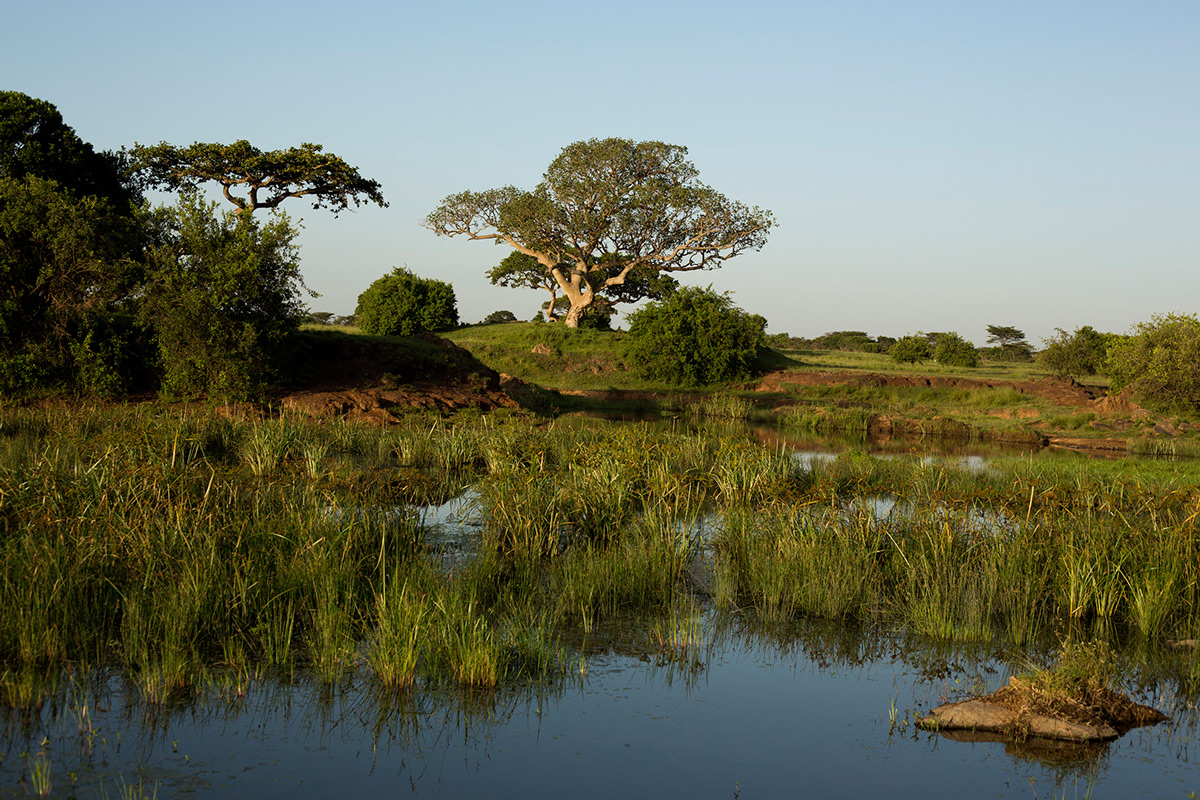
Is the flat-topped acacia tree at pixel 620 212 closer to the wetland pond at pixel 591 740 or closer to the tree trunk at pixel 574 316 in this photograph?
the tree trunk at pixel 574 316

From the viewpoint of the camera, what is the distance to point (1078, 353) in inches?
1812

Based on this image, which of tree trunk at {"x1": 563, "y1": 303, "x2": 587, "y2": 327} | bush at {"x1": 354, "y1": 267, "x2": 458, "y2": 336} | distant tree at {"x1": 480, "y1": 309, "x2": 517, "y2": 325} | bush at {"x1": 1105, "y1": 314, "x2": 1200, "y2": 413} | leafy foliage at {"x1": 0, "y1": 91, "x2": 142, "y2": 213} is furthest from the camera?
distant tree at {"x1": 480, "y1": 309, "x2": 517, "y2": 325}

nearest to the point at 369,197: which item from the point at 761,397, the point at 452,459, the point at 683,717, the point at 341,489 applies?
the point at 761,397

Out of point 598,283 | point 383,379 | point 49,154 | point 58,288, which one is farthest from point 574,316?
point 58,288

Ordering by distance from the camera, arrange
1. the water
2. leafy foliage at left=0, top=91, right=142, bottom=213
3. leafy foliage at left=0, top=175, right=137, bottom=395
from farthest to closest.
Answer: leafy foliage at left=0, top=91, right=142, bottom=213 → leafy foliage at left=0, top=175, right=137, bottom=395 → the water

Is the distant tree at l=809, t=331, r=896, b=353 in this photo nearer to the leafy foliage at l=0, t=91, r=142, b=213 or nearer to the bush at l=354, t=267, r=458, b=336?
the bush at l=354, t=267, r=458, b=336

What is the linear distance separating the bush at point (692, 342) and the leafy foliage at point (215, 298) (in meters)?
23.0

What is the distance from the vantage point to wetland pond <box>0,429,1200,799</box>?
16.9 feet

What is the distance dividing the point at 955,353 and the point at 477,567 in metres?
Answer: 52.4

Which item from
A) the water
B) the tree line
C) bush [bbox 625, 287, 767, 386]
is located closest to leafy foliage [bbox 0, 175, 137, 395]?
the tree line

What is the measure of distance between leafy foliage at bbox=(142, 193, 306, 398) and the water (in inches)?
677

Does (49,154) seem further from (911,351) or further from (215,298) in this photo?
(911,351)

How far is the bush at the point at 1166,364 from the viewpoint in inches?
1129

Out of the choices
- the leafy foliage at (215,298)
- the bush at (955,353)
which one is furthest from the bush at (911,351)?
the leafy foliage at (215,298)
